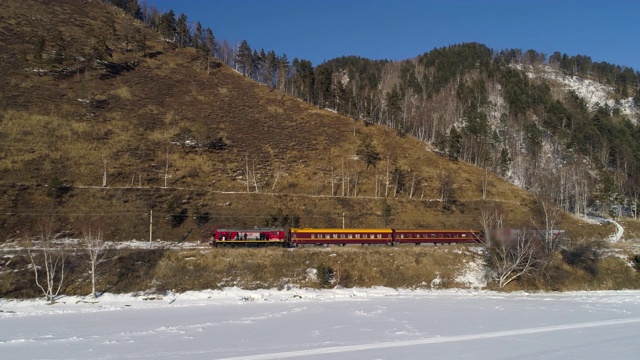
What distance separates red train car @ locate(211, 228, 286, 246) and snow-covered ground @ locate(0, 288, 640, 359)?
9.09 metres

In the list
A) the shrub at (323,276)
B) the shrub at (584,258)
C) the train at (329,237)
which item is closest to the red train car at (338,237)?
the train at (329,237)

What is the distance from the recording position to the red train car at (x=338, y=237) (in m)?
45.0

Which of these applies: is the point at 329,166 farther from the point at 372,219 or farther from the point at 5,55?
the point at 5,55

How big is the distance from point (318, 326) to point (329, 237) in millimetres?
24616

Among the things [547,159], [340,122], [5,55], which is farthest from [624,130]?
[5,55]

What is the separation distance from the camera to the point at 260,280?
36.5m

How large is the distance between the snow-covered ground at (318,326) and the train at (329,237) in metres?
9.37

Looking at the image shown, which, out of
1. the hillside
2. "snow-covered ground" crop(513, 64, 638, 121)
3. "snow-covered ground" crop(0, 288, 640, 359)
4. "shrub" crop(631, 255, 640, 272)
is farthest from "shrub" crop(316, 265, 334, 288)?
"snow-covered ground" crop(513, 64, 638, 121)

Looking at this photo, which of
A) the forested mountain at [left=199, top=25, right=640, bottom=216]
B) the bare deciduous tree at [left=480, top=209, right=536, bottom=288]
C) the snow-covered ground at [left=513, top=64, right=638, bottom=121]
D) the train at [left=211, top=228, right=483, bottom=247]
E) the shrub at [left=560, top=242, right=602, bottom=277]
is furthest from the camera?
the snow-covered ground at [left=513, top=64, right=638, bottom=121]

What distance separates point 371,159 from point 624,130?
288 feet

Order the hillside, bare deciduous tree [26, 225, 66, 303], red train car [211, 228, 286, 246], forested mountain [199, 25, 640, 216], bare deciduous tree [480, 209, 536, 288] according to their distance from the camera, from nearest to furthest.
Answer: bare deciduous tree [26, 225, 66, 303]
bare deciduous tree [480, 209, 536, 288]
red train car [211, 228, 286, 246]
the hillside
forested mountain [199, 25, 640, 216]

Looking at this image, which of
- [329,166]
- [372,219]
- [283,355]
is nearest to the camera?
[283,355]

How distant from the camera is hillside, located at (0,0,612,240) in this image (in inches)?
2000

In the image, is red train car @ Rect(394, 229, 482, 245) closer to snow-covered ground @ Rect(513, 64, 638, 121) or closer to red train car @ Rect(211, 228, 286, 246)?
red train car @ Rect(211, 228, 286, 246)
